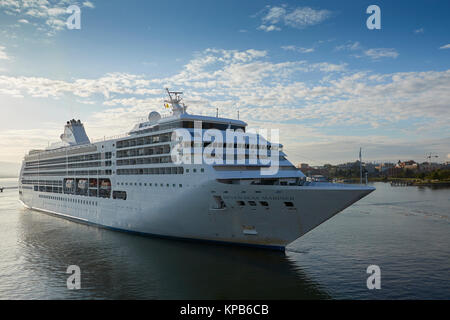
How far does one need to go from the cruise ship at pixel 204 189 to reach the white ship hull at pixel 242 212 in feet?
0.22

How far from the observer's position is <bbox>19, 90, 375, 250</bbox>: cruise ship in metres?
21.1

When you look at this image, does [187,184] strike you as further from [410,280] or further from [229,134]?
[410,280]

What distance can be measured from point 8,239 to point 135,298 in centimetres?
2307

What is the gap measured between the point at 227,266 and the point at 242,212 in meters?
3.80

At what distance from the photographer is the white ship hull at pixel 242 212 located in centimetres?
2044

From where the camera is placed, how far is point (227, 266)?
20750 millimetres

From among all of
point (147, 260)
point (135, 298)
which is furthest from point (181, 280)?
point (147, 260)

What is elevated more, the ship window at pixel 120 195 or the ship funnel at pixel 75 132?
the ship funnel at pixel 75 132

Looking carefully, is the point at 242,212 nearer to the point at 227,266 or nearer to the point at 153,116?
the point at 227,266

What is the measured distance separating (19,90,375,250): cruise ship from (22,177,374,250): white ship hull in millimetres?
66

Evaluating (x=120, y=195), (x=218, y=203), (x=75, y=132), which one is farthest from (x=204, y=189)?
(x=75, y=132)

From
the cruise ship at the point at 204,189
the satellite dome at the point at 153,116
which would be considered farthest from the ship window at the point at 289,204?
the satellite dome at the point at 153,116

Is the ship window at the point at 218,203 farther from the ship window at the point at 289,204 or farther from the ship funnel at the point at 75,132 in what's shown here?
the ship funnel at the point at 75,132
